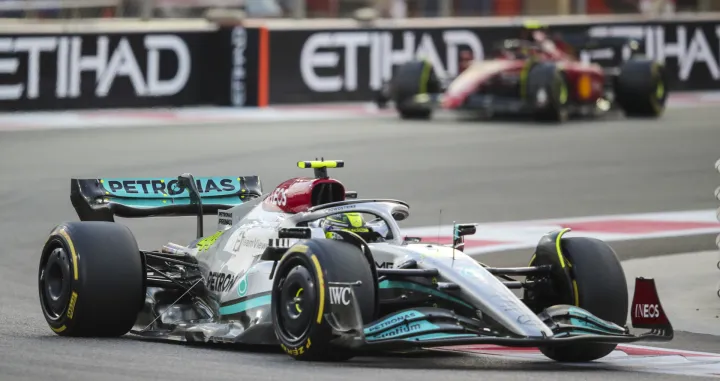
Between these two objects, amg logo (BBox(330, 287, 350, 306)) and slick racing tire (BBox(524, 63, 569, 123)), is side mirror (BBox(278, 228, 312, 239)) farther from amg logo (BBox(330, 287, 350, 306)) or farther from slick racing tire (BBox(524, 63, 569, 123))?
slick racing tire (BBox(524, 63, 569, 123))

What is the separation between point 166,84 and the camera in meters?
26.6

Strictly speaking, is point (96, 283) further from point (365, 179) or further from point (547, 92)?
point (547, 92)

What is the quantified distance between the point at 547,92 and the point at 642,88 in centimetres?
239

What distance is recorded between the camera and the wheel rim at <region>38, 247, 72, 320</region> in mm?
9594

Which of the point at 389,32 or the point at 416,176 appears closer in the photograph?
the point at 416,176

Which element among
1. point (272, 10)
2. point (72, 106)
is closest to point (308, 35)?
point (272, 10)

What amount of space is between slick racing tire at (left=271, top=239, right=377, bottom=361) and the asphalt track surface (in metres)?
0.13

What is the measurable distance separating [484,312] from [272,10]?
64.9ft

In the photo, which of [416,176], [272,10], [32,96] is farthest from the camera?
[272,10]

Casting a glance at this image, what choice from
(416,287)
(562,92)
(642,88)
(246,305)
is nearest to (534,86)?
(562,92)

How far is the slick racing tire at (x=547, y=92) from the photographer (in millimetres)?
24656

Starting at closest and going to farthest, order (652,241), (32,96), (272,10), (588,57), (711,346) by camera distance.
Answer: (711,346)
(652,241)
(32,96)
(272,10)
(588,57)

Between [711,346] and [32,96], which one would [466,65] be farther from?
[711,346]

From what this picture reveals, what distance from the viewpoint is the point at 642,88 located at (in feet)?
87.0
